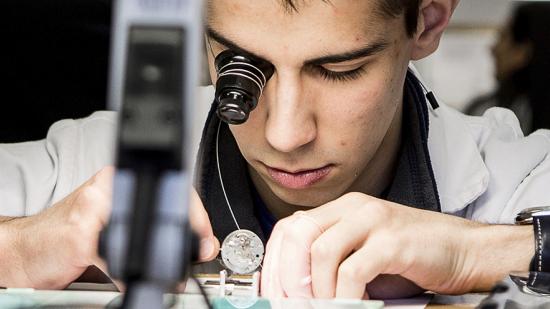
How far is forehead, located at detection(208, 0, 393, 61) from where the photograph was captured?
1.02 m

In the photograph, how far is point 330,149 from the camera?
3.65ft

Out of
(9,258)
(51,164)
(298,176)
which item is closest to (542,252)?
→ (298,176)

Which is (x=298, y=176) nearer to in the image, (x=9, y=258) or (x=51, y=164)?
(x=9, y=258)

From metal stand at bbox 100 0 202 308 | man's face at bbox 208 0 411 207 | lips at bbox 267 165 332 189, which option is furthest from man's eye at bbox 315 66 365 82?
metal stand at bbox 100 0 202 308

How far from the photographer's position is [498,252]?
0.98m

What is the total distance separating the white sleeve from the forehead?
15.9 inches

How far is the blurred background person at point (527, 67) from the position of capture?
236 centimetres

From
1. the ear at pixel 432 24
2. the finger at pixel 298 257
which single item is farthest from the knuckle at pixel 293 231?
the ear at pixel 432 24

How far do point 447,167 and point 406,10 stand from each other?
Result: 33cm

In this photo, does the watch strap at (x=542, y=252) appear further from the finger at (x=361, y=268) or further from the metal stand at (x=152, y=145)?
the metal stand at (x=152, y=145)

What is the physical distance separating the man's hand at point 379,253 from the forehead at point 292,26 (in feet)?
0.75

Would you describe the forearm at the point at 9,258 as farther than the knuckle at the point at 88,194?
Yes

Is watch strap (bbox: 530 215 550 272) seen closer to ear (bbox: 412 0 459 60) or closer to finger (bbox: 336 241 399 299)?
finger (bbox: 336 241 399 299)

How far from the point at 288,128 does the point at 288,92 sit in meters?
0.05
